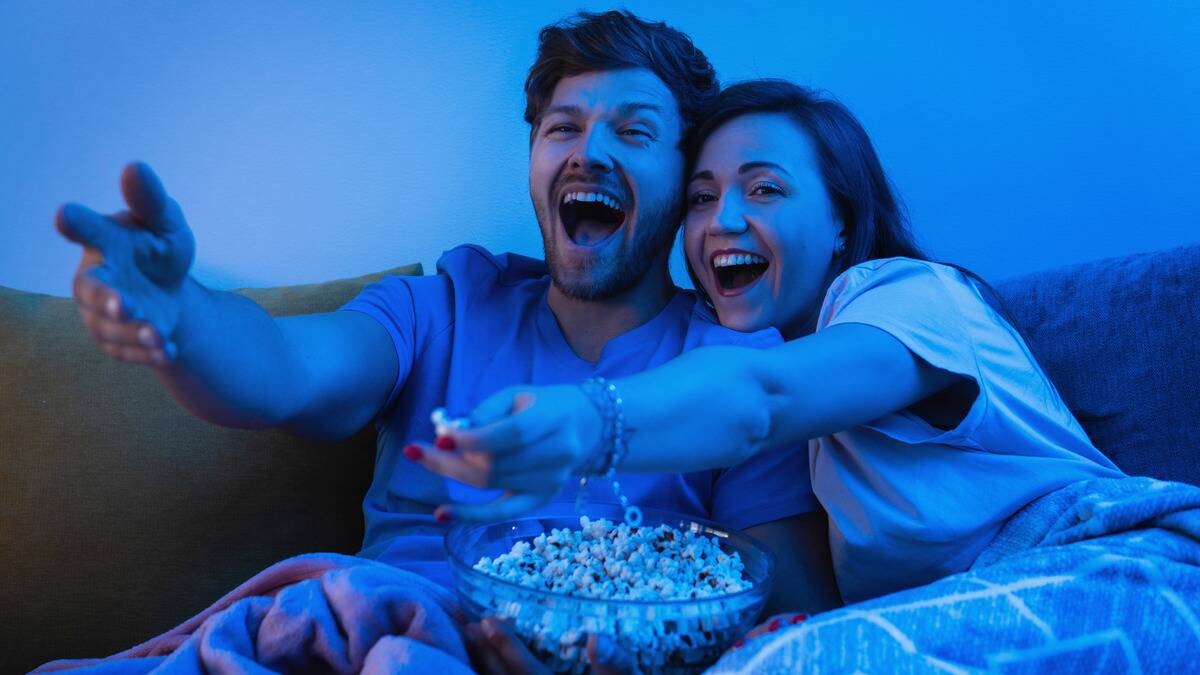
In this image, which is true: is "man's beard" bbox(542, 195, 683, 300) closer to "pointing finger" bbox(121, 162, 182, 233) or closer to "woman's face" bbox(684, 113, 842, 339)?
"woman's face" bbox(684, 113, 842, 339)

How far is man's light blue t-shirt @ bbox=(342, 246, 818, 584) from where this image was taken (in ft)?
3.96

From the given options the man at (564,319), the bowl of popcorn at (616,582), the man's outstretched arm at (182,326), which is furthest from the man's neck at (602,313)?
the man's outstretched arm at (182,326)

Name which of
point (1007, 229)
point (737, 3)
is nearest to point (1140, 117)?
point (1007, 229)

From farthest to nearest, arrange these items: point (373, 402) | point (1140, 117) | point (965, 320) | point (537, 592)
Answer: point (1140, 117) < point (373, 402) < point (965, 320) < point (537, 592)

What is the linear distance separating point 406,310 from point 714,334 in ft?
1.41

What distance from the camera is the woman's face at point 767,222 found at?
1316 millimetres

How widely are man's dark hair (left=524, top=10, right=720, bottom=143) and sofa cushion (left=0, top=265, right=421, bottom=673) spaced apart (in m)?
0.65

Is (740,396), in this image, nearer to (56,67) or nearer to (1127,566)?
(1127,566)

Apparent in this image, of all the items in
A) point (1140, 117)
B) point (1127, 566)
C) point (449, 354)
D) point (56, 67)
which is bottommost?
point (1127, 566)

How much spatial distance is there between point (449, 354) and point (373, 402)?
134 millimetres

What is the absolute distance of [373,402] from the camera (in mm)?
1242

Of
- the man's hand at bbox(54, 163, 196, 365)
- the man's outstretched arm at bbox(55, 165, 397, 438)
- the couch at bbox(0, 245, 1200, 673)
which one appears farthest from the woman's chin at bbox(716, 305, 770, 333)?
the man's hand at bbox(54, 163, 196, 365)

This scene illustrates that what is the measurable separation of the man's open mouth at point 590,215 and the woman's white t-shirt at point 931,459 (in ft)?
1.33

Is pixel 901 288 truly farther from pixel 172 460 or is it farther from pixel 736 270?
pixel 172 460
